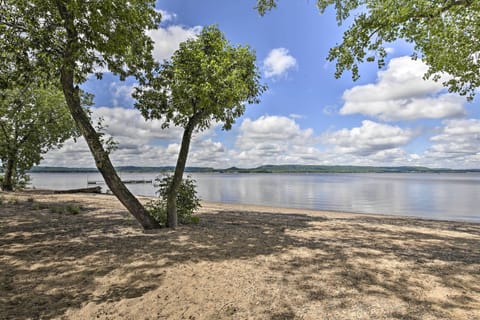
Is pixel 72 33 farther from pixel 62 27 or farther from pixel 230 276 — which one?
pixel 230 276

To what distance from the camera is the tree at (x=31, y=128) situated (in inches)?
787

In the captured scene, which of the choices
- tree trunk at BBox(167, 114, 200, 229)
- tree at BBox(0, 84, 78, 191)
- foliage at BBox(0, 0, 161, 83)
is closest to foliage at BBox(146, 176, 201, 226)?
tree trunk at BBox(167, 114, 200, 229)

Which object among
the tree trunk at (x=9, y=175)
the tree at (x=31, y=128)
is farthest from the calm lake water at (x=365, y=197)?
the tree trunk at (x=9, y=175)

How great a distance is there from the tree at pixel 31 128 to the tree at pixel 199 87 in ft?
54.3

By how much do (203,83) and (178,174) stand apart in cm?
304

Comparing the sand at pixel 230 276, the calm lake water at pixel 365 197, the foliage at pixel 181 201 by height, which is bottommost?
the calm lake water at pixel 365 197

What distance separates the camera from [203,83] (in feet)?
22.8

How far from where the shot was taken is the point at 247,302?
3939 mm

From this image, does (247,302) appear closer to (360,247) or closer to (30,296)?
(30,296)

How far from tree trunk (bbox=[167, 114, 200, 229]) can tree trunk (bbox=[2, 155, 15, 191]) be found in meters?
20.7

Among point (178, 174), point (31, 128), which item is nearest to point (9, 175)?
point (31, 128)

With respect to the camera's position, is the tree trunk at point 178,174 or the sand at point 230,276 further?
the tree trunk at point 178,174

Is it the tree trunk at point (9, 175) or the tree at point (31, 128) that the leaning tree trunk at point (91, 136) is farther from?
the tree trunk at point (9, 175)

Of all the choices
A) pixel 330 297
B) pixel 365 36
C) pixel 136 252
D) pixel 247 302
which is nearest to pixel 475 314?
pixel 330 297
